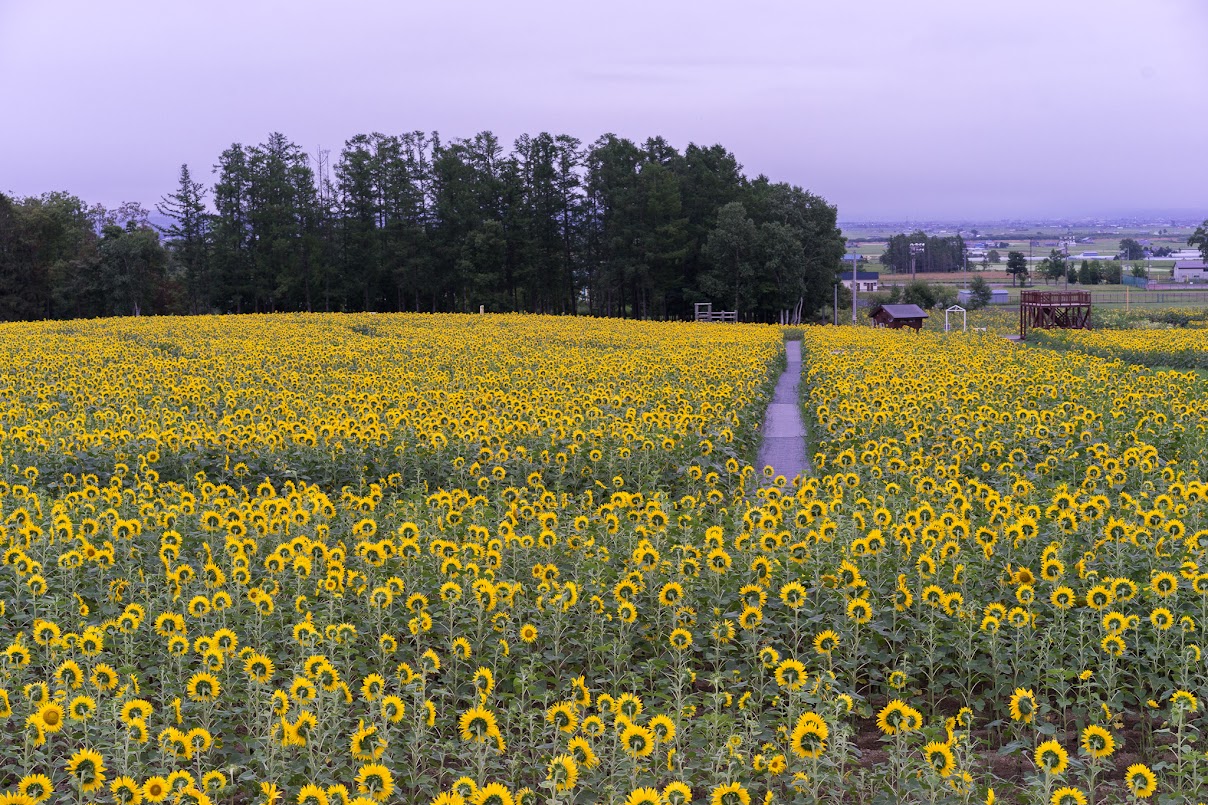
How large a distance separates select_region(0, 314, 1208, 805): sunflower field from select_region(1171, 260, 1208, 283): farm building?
15034 cm

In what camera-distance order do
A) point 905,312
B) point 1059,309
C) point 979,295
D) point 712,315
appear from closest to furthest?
point 1059,309, point 905,312, point 712,315, point 979,295

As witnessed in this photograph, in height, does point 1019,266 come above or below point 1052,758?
above

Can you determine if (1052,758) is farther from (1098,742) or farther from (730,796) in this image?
(730,796)

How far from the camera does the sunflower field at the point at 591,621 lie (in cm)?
520

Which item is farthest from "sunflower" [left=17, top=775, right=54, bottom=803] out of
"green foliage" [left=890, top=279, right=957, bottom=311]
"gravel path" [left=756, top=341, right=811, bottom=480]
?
"green foliage" [left=890, top=279, right=957, bottom=311]

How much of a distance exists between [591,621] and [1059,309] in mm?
52650

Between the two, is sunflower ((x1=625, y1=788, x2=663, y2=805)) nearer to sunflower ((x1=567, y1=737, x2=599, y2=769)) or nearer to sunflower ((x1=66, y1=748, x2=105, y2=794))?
sunflower ((x1=567, y1=737, x2=599, y2=769))

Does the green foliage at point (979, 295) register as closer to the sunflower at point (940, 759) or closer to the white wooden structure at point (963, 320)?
the white wooden structure at point (963, 320)

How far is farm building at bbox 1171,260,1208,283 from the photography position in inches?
6004

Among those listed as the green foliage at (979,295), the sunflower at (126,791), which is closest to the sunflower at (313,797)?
the sunflower at (126,791)

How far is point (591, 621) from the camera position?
710 centimetres

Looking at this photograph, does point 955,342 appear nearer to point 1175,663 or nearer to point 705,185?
point 1175,663

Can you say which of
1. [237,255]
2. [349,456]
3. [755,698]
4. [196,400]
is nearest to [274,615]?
[755,698]

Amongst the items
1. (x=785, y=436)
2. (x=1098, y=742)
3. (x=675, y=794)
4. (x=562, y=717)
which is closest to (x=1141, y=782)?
(x=1098, y=742)
